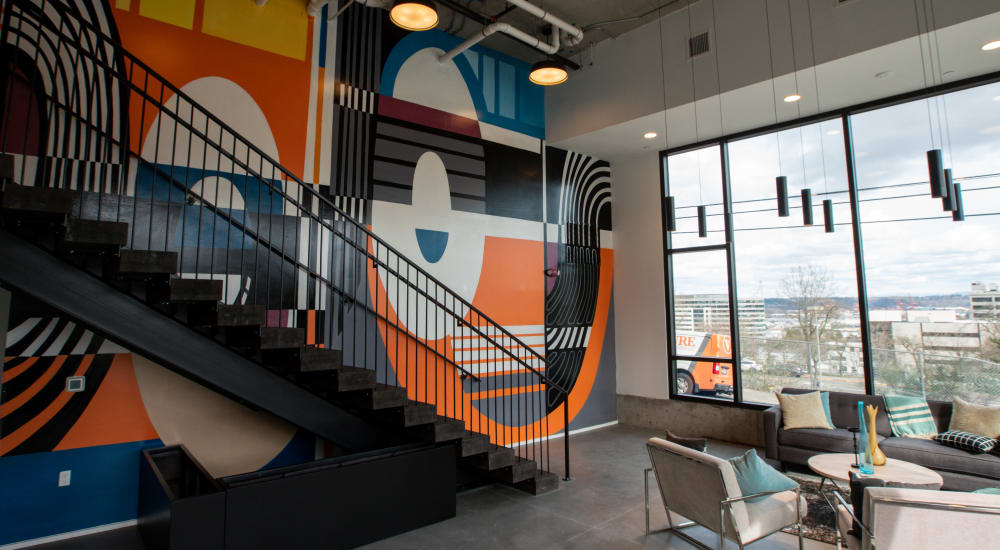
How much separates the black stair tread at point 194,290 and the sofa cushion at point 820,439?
244 inches

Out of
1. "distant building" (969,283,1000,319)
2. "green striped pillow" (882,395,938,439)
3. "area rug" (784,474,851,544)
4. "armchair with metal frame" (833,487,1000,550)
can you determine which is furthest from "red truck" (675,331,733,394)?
"armchair with metal frame" (833,487,1000,550)

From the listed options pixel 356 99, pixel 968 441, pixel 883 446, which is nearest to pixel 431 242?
pixel 356 99

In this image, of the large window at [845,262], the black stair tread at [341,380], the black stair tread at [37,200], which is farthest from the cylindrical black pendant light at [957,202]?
the black stair tread at [37,200]

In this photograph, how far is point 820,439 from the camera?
5762 mm

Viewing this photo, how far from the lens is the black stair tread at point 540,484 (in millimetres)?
5191

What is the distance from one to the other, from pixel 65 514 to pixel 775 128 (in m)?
9.12

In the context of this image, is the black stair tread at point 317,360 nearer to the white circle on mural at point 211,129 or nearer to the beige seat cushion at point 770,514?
the white circle on mural at point 211,129

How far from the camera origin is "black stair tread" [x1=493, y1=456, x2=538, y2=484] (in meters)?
4.99

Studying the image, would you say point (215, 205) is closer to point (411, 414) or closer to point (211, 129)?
point (211, 129)

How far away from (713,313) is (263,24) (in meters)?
7.10

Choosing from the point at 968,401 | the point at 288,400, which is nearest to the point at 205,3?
the point at 288,400

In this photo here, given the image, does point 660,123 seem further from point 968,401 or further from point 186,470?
point 186,470

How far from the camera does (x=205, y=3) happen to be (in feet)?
16.6

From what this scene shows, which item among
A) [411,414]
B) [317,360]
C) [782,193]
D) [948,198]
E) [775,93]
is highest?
[775,93]
